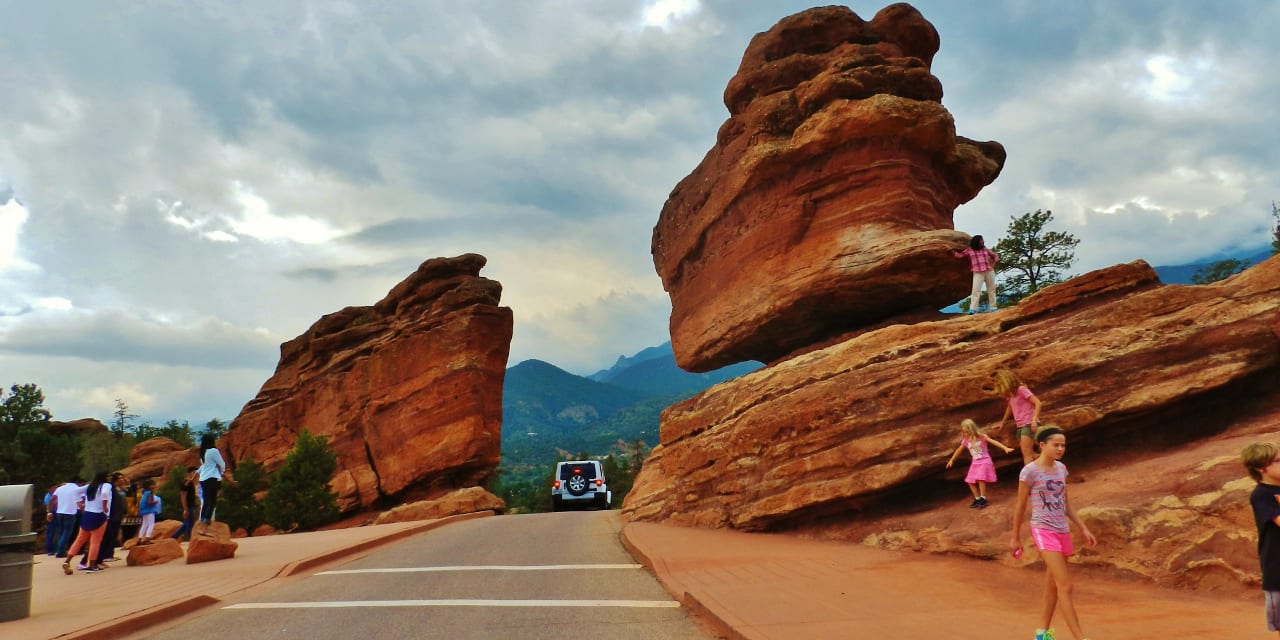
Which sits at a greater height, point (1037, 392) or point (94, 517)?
point (1037, 392)

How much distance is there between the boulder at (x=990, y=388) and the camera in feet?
30.7

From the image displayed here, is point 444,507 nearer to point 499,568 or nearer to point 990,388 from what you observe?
point 499,568

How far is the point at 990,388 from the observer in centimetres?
1042

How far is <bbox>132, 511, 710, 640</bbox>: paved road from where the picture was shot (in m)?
6.32

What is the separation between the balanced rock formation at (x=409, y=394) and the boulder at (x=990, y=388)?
2620 cm

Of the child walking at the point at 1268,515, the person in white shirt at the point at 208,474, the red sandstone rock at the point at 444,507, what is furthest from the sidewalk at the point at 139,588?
the red sandstone rock at the point at 444,507

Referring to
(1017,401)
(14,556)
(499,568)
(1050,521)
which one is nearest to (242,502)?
(499,568)

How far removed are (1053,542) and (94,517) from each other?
43.8 ft

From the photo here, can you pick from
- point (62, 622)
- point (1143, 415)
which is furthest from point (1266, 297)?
point (62, 622)

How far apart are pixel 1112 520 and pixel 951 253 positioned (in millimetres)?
8677

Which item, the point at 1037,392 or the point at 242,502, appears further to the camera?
the point at 242,502

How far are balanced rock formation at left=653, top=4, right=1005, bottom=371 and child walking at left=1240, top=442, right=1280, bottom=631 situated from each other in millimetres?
11176

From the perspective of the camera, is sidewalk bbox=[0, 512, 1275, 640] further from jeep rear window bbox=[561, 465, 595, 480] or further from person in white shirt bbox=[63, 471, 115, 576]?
jeep rear window bbox=[561, 465, 595, 480]

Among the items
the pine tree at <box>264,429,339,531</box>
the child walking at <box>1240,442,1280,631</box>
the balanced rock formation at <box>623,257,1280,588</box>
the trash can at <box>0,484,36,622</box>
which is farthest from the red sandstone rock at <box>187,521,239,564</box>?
the pine tree at <box>264,429,339,531</box>
